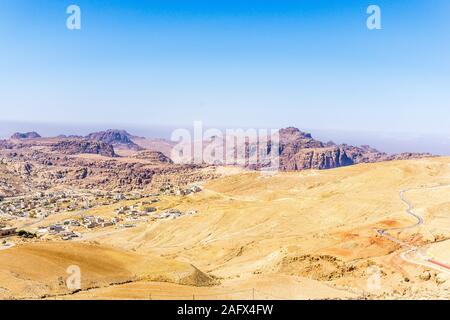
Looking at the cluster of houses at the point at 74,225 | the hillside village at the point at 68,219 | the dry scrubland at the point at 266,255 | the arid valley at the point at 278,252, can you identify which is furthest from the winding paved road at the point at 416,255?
the cluster of houses at the point at 74,225

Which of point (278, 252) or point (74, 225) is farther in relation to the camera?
point (74, 225)

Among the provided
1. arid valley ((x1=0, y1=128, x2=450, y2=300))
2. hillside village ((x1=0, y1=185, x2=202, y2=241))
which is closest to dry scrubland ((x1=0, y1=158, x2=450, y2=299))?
arid valley ((x1=0, y1=128, x2=450, y2=300))

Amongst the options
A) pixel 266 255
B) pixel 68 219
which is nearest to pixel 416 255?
pixel 266 255

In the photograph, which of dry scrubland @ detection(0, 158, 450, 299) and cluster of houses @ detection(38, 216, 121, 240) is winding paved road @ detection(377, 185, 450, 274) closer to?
dry scrubland @ detection(0, 158, 450, 299)

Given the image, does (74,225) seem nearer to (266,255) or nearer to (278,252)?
(266,255)

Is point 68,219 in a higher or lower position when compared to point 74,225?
lower

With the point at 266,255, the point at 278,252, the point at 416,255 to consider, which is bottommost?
the point at 266,255

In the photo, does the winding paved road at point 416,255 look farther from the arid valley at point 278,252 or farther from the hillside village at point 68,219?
the hillside village at point 68,219
